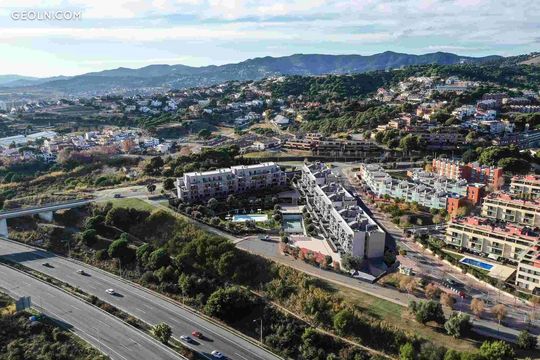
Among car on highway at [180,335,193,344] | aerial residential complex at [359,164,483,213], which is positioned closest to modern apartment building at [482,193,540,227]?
aerial residential complex at [359,164,483,213]

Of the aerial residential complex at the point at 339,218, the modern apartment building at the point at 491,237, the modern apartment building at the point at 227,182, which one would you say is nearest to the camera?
the modern apartment building at the point at 491,237

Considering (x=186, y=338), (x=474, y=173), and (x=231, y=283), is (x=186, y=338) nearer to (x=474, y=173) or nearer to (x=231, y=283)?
(x=231, y=283)

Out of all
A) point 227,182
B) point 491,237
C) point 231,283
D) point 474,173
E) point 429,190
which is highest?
point 474,173

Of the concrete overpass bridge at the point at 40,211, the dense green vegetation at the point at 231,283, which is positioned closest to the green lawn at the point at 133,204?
the dense green vegetation at the point at 231,283

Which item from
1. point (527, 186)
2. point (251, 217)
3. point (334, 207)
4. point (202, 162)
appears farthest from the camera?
point (202, 162)

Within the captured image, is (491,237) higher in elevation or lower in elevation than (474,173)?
lower

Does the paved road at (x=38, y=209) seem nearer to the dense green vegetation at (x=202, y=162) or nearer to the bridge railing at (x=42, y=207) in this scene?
the bridge railing at (x=42, y=207)

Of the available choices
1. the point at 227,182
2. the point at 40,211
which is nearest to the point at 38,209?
the point at 40,211
